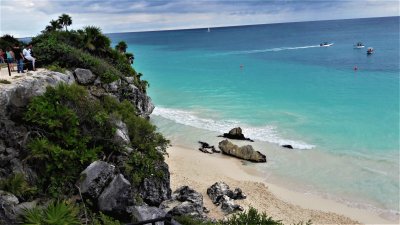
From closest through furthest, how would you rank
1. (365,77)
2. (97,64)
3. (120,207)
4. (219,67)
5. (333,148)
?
(120,207)
(97,64)
(333,148)
(365,77)
(219,67)

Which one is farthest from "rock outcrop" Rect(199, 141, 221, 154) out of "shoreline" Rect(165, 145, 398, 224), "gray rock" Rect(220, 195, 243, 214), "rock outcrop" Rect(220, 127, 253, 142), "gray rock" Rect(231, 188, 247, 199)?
"gray rock" Rect(220, 195, 243, 214)

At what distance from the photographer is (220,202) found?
2014 centimetres

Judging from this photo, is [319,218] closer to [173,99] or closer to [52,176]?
[52,176]

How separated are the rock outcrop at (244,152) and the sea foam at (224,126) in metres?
4.73

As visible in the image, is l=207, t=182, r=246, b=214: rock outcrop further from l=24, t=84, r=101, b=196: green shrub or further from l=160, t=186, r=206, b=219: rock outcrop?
l=24, t=84, r=101, b=196: green shrub

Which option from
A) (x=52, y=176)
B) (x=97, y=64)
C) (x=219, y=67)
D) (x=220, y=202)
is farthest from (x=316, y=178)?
(x=219, y=67)

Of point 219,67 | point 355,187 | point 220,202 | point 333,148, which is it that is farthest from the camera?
point 219,67

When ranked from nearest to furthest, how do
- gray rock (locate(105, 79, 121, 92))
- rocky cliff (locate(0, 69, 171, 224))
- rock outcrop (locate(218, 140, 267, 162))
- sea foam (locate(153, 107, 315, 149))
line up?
rocky cliff (locate(0, 69, 171, 224)) → gray rock (locate(105, 79, 121, 92)) → rock outcrop (locate(218, 140, 267, 162)) → sea foam (locate(153, 107, 315, 149))

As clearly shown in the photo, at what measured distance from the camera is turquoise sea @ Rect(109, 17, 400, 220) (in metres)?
24.8

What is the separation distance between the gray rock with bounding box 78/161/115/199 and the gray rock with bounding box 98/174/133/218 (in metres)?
0.19

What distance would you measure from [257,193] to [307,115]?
21861mm

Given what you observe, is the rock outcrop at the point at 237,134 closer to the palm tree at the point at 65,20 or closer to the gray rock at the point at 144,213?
the palm tree at the point at 65,20

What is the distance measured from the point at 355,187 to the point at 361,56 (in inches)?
2761

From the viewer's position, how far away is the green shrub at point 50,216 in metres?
8.93
